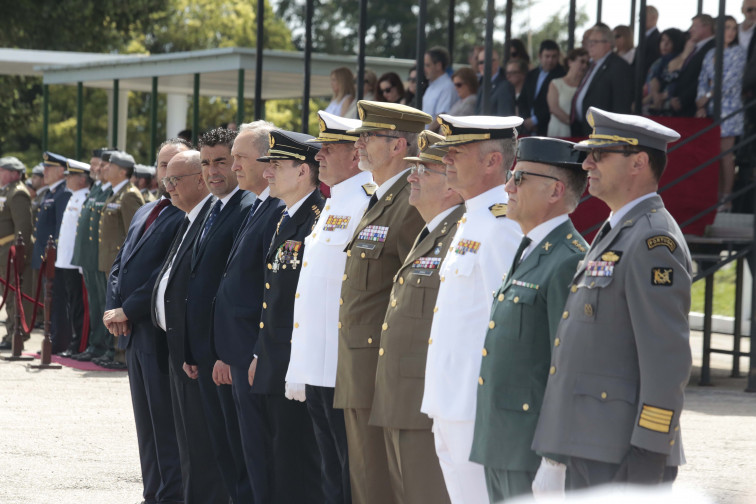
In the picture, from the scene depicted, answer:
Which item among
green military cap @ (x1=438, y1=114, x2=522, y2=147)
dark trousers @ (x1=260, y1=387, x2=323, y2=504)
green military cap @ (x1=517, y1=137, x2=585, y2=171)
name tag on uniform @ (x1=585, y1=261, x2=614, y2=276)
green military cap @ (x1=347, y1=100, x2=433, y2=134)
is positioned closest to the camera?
name tag on uniform @ (x1=585, y1=261, x2=614, y2=276)

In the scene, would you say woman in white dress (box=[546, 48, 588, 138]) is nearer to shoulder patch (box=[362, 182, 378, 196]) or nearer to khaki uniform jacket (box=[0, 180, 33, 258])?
shoulder patch (box=[362, 182, 378, 196])

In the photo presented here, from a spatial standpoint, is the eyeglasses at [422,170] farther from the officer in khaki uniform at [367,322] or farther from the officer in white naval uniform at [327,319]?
the officer in white naval uniform at [327,319]

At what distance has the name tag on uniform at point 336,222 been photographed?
16.8 feet

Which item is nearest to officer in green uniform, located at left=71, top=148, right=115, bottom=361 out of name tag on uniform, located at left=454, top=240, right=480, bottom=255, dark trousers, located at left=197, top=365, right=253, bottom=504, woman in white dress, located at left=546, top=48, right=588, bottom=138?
woman in white dress, located at left=546, top=48, right=588, bottom=138

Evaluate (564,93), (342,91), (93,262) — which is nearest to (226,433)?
(564,93)

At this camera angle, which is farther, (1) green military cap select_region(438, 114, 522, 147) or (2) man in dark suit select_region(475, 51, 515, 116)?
(2) man in dark suit select_region(475, 51, 515, 116)

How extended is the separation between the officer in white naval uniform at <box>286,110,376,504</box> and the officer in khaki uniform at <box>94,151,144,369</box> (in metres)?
7.54

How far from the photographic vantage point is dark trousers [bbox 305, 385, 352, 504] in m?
5.06

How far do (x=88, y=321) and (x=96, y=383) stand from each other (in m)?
1.91

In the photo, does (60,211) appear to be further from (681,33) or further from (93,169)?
(681,33)

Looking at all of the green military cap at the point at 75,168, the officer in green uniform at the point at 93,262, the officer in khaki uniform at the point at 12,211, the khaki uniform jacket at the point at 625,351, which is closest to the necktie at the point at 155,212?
the khaki uniform jacket at the point at 625,351

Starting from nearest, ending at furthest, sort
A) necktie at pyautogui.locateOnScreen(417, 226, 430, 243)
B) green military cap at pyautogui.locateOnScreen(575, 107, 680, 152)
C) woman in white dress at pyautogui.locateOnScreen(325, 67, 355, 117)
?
1. green military cap at pyautogui.locateOnScreen(575, 107, 680, 152)
2. necktie at pyautogui.locateOnScreen(417, 226, 430, 243)
3. woman in white dress at pyautogui.locateOnScreen(325, 67, 355, 117)

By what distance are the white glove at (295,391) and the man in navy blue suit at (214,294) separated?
696mm

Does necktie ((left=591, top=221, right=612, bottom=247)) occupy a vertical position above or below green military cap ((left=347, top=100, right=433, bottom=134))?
below
